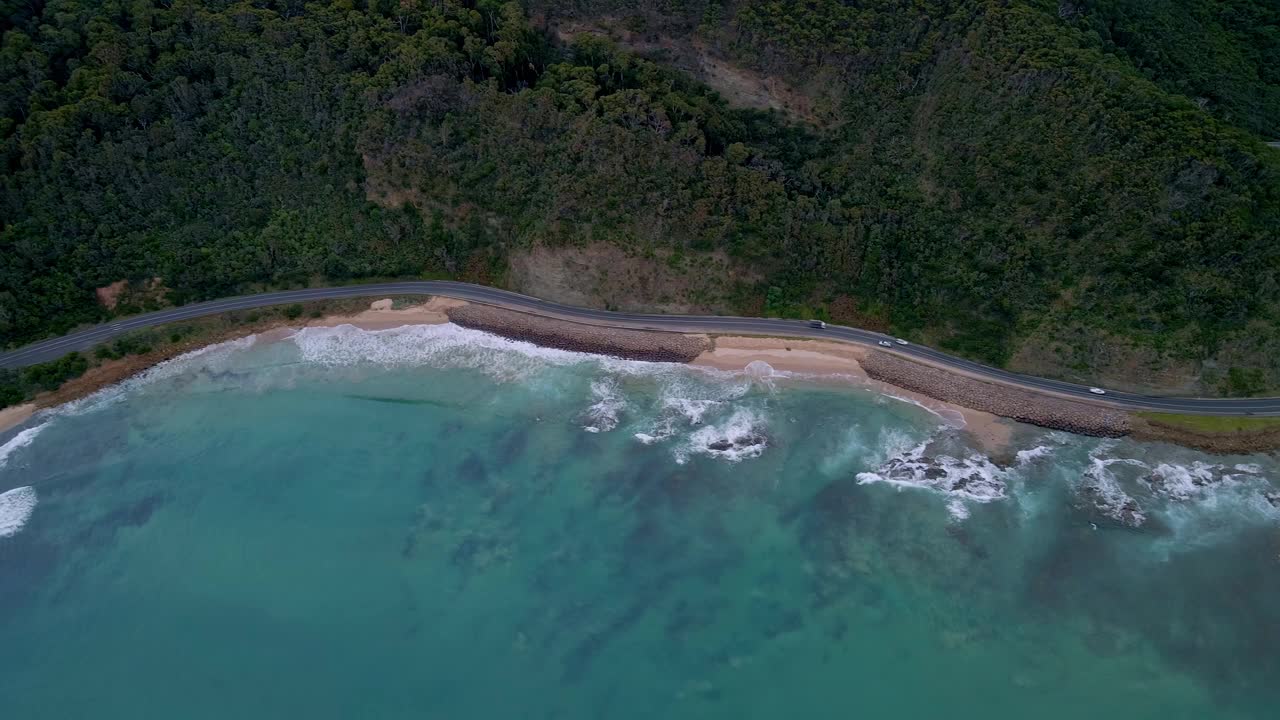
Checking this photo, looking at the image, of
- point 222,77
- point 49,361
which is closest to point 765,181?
point 222,77

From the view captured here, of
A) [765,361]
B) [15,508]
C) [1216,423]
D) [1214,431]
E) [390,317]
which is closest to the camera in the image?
[15,508]

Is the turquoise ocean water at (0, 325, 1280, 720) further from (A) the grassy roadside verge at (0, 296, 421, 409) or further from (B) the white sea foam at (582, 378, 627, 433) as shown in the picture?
(A) the grassy roadside verge at (0, 296, 421, 409)

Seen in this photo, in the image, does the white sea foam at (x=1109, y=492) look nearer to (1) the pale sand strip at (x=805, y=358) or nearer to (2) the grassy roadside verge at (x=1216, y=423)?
(2) the grassy roadside verge at (x=1216, y=423)

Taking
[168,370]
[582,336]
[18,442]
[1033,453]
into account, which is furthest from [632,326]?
[18,442]

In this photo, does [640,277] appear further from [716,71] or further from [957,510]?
[957,510]

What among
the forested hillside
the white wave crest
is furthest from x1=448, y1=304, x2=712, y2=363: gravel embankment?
the white wave crest

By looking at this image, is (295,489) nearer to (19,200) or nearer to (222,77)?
(19,200)
